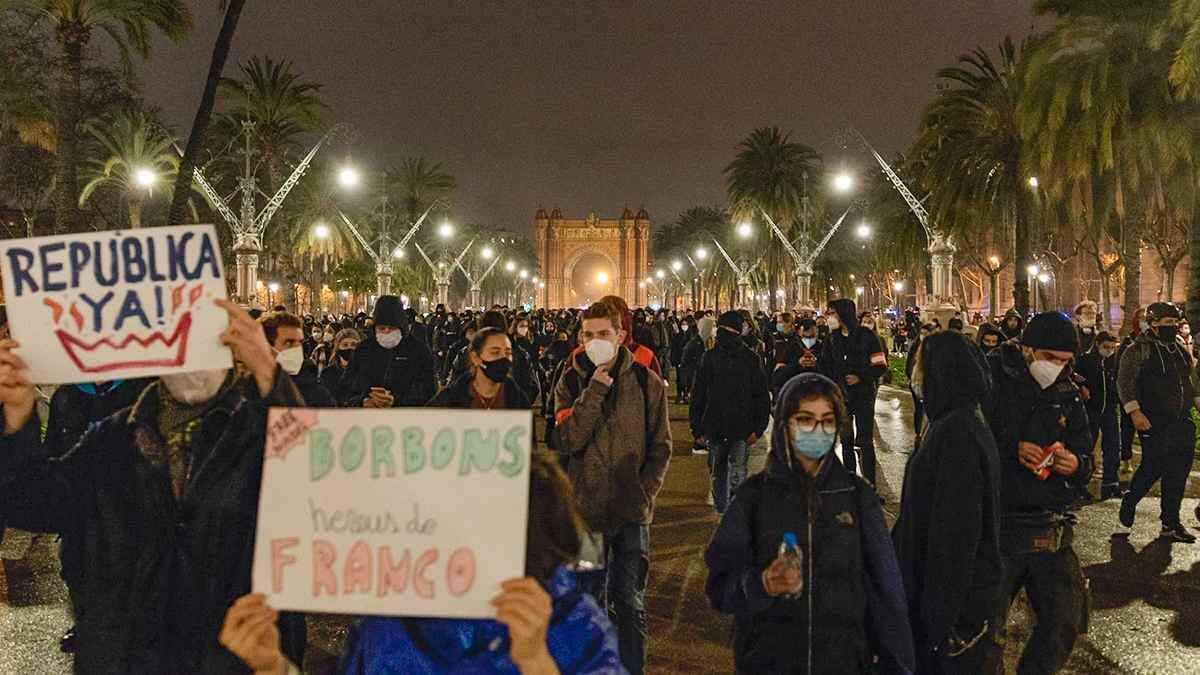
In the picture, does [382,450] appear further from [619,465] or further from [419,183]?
[419,183]

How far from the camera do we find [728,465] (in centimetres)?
877

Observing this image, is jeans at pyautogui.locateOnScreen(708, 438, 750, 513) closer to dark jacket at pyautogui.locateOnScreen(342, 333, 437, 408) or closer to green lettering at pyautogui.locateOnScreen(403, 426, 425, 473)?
dark jacket at pyautogui.locateOnScreen(342, 333, 437, 408)

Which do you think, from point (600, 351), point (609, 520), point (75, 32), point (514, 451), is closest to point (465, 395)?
point (600, 351)

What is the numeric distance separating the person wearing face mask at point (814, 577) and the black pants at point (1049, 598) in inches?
48.5

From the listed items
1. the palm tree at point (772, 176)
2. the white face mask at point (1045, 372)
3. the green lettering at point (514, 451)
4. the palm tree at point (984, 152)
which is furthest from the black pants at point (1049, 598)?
the palm tree at point (772, 176)

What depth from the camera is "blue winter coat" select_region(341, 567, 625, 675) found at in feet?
7.00

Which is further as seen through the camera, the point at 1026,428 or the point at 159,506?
the point at 1026,428

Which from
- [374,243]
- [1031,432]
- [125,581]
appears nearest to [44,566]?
[125,581]

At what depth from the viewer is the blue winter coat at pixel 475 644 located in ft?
7.00

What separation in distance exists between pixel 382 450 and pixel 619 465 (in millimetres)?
3064

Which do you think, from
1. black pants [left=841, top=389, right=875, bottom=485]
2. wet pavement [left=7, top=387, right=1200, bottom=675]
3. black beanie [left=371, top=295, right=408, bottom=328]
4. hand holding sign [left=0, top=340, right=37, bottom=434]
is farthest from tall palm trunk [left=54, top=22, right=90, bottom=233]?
hand holding sign [left=0, top=340, right=37, bottom=434]

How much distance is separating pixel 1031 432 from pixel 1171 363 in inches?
190

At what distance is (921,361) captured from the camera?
4.35 meters

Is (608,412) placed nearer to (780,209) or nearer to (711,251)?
(780,209)
